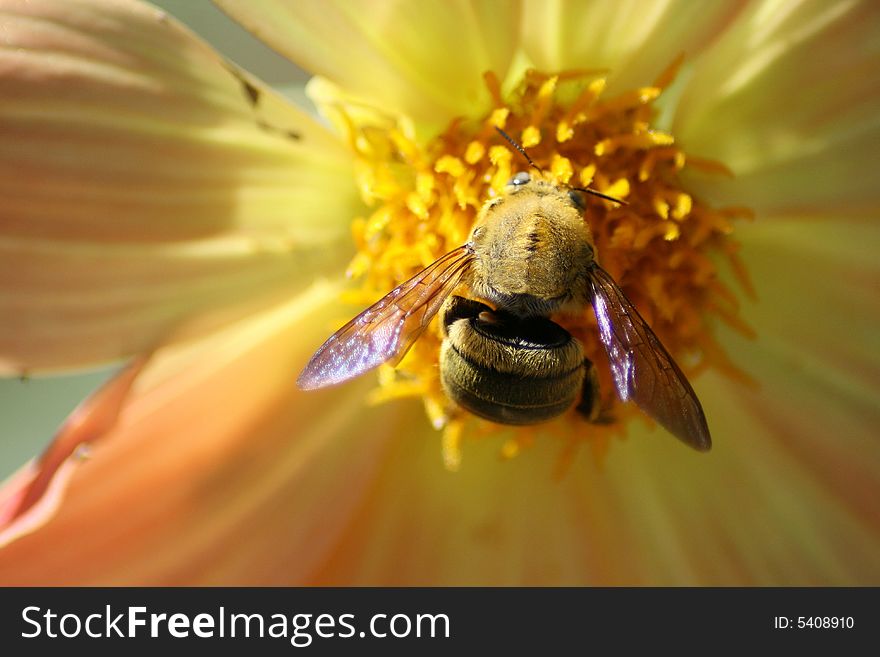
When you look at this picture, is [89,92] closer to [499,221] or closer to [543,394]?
[499,221]

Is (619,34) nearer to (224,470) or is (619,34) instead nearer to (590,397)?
(590,397)

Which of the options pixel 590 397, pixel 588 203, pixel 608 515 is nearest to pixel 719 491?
pixel 608 515

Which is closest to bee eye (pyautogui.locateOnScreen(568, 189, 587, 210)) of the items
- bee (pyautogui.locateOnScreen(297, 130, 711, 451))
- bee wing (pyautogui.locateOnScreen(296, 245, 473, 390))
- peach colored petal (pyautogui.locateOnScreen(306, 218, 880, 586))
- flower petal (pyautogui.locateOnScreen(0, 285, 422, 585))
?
bee (pyautogui.locateOnScreen(297, 130, 711, 451))

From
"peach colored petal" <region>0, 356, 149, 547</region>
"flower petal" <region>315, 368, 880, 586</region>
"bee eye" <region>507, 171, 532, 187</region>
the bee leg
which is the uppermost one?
"bee eye" <region>507, 171, 532, 187</region>

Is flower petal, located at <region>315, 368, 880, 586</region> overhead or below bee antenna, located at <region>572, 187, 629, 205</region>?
below

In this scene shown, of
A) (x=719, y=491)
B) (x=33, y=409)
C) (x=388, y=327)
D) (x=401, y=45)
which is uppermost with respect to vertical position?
(x=401, y=45)

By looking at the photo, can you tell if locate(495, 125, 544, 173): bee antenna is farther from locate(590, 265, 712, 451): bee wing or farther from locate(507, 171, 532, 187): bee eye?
locate(590, 265, 712, 451): bee wing

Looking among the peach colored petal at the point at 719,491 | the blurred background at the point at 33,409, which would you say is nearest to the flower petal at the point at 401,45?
the peach colored petal at the point at 719,491

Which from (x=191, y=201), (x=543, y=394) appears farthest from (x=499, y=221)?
(x=191, y=201)
